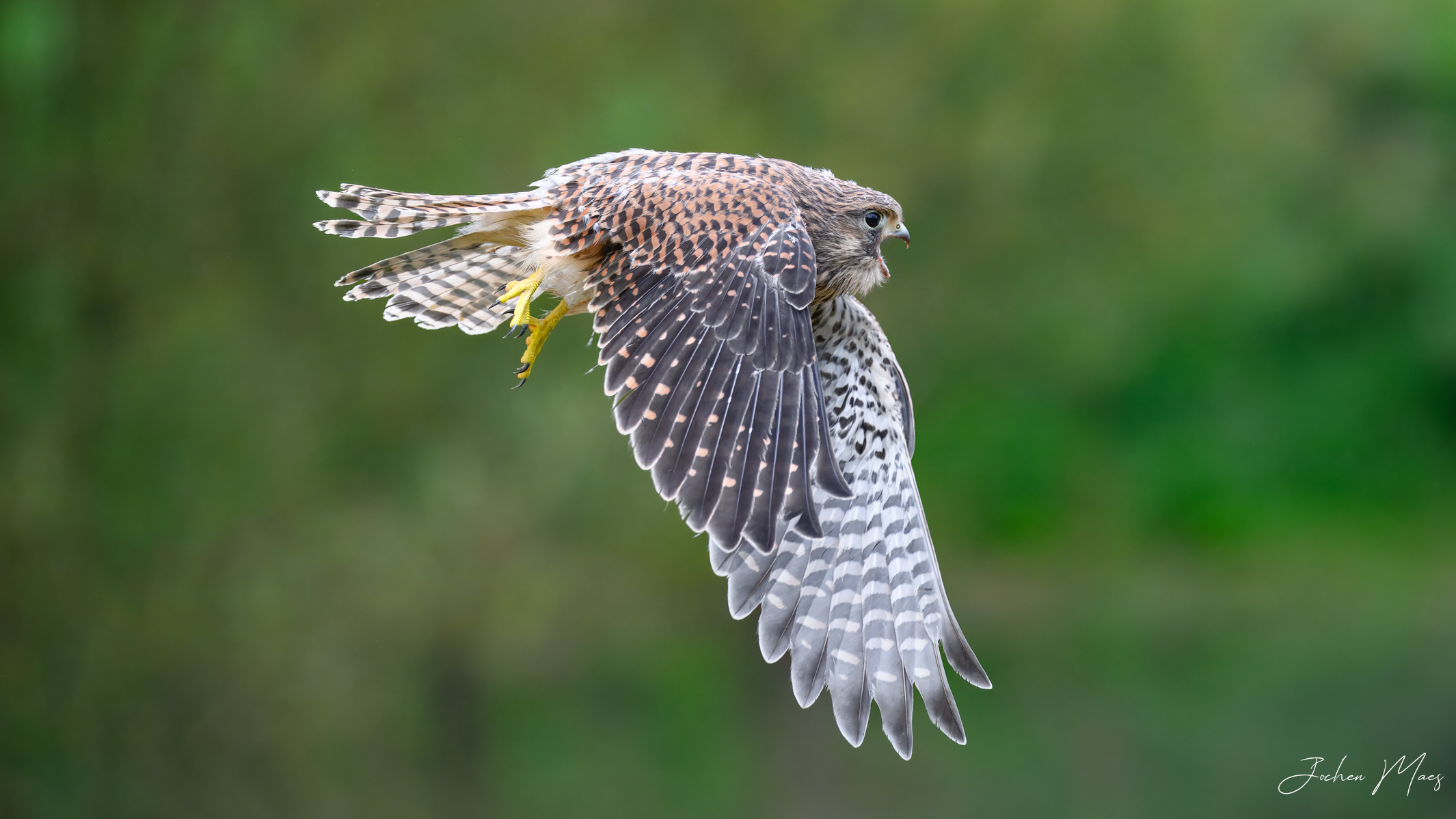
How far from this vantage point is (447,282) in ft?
16.4

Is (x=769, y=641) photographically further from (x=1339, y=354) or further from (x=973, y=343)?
(x=1339, y=354)

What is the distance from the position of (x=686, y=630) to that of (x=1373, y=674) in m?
5.32

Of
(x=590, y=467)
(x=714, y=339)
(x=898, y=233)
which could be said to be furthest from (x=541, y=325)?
(x=590, y=467)

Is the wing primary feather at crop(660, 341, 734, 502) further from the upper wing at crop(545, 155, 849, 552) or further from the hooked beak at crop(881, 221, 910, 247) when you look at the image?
the hooked beak at crop(881, 221, 910, 247)

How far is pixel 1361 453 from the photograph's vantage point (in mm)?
14664

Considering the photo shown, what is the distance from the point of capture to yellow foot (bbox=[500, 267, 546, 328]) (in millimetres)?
4406

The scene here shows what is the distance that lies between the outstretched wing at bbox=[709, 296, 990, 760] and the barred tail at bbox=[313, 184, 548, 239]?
1033mm

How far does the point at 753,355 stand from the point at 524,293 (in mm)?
900

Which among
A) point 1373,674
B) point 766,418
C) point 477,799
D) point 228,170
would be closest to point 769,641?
point 766,418

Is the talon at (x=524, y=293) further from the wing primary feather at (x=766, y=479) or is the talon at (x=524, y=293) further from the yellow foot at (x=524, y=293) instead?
the wing primary feather at (x=766, y=479)

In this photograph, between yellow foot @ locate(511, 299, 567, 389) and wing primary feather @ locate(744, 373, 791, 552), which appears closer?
wing primary feather @ locate(744, 373, 791, 552)

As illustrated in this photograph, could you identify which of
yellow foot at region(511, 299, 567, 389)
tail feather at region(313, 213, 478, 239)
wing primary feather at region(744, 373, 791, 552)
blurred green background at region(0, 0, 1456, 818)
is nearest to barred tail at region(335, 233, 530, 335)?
tail feather at region(313, 213, 478, 239)

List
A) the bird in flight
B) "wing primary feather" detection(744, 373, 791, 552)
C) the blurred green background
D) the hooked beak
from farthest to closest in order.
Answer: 1. the blurred green background
2. the hooked beak
3. the bird in flight
4. "wing primary feather" detection(744, 373, 791, 552)

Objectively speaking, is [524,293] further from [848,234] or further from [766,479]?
[766,479]
